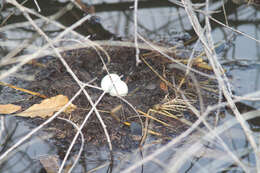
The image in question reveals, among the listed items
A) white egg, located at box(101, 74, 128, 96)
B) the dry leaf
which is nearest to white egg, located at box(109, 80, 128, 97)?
white egg, located at box(101, 74, 128, 96)

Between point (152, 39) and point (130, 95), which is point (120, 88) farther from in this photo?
point (152, 39)

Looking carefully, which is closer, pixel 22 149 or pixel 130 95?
pixel 22 149

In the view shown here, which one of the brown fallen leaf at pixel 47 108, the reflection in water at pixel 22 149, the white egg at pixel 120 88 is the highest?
the white egg at pixel 120 88

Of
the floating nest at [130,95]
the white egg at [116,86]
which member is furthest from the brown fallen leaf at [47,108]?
the white egg at [116,86]

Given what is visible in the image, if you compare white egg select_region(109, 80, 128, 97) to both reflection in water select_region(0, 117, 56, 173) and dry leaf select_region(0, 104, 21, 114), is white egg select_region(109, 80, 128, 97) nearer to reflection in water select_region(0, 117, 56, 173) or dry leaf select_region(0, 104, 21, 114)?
reflection in water select_region(0, 117, 56, 173)

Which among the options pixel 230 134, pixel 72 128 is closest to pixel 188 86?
pixel 230 134

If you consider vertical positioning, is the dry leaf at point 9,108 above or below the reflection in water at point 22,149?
above

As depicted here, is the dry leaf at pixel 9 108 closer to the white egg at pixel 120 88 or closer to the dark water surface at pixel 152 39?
the dark water surface at pixel 152 39

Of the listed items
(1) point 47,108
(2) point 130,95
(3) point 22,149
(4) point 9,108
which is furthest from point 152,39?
(3) point 22,149
